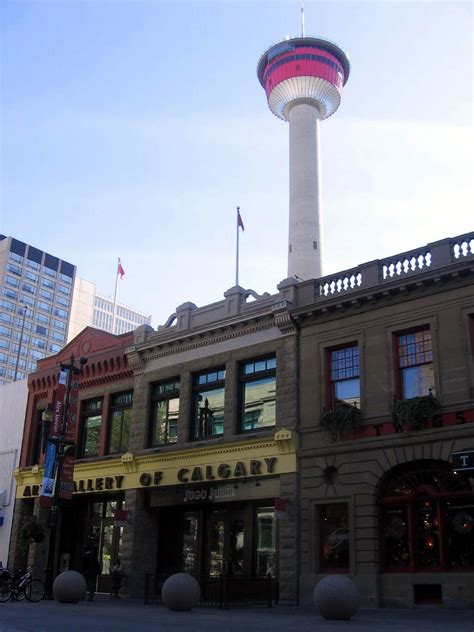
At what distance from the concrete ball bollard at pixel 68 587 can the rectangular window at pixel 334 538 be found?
7988 mm

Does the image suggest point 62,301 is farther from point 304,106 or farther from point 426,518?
point 426,518

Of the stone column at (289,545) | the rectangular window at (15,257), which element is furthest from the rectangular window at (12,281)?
the stone column at (289,545)

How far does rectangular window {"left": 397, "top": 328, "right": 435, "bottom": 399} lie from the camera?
23.1 m

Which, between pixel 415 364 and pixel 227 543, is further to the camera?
pixel 227 543

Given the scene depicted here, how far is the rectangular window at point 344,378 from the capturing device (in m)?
25.0

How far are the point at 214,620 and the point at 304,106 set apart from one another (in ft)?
175

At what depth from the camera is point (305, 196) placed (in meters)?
56.8

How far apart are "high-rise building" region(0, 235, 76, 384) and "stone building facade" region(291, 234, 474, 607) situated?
11415cm

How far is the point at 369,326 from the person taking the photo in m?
24.9

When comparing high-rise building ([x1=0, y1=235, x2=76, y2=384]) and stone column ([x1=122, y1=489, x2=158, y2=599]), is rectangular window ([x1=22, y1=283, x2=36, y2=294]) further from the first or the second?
stone column ([x1=122, y1=489, x2=158, y2=599])

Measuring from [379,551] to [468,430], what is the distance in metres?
4.94

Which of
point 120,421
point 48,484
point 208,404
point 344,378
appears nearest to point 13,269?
point 120,421

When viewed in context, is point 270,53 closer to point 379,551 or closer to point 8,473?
point 8,473

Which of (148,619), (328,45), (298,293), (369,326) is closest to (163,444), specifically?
(298,293)
